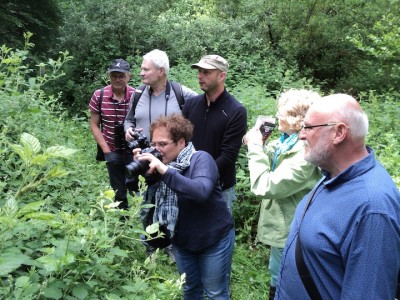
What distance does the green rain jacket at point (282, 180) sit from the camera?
8.87 ft

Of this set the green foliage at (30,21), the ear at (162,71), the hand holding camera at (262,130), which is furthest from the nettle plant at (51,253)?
the green foliage at (30,21)

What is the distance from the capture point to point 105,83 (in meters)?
9.70

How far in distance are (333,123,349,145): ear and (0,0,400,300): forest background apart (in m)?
0.92

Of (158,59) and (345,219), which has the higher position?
(158,59)

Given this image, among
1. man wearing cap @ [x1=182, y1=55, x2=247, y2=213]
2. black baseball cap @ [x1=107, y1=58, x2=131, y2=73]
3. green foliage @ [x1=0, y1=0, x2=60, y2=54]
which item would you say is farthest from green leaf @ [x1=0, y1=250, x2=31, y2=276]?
green foliage @ [x1=0, y1=0, x2=60, y2=54]

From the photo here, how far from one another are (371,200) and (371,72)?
Answer: 11.8 meters

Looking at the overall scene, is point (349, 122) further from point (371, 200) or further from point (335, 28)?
point (335, 28)

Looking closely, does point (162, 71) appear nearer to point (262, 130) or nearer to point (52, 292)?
point (262, 130)

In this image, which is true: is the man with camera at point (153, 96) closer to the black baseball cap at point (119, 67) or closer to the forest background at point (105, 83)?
the black baseball cap at point (119, 67)

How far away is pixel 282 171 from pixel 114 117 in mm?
2440

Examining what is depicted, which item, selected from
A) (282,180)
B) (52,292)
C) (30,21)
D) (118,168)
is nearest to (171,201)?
(282,180)

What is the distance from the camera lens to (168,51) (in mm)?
11242

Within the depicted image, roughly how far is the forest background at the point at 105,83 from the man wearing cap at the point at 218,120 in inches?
36.0

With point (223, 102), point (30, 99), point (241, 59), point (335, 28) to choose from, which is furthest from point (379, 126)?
point (335, 28)
